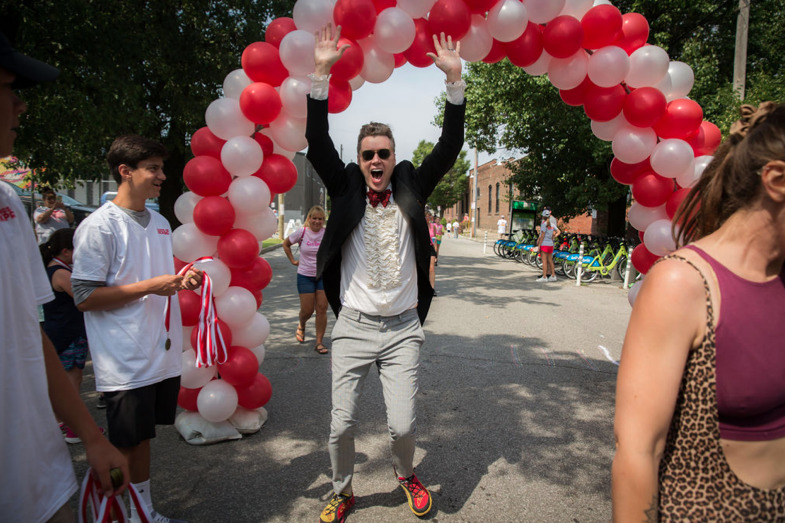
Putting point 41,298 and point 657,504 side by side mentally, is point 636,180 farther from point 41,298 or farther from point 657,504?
point 41,298

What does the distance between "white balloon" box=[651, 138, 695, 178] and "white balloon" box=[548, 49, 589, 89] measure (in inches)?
31.6

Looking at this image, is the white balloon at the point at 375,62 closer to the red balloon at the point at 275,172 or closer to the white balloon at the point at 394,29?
the white balloon at the point at 394,29

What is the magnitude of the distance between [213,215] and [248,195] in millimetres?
299

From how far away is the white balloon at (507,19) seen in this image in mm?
3426

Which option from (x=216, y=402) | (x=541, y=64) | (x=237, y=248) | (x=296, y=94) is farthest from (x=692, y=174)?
(x=216, y=402)

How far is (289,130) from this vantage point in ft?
12.3

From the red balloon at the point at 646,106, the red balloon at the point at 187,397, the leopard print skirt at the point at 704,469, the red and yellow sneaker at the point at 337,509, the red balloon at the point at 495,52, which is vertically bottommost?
the red and yellow sneaker at the point at 337,509

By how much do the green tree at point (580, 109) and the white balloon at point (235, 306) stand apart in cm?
1099

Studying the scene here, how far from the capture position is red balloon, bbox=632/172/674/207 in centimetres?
381

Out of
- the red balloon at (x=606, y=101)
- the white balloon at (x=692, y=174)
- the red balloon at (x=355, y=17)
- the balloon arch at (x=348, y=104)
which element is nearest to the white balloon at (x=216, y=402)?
the balloon arch at (x=348, y=104)

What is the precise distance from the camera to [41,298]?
5.08ft

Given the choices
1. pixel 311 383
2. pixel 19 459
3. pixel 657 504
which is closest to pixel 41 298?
pixel 19 459

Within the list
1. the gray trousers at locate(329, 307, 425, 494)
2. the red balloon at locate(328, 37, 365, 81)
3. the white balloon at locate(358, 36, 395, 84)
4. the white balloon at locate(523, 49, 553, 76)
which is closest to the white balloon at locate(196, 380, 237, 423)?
the gray trousers at locate(329, 307, 425, 494)

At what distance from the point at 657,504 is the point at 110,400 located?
8.09ft
